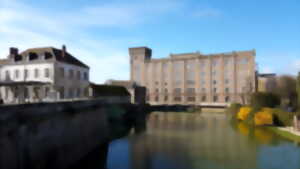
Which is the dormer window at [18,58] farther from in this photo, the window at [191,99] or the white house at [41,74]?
the window at [191,99]

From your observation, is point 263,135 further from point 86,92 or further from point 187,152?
point 86,92

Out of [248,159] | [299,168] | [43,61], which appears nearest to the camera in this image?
[299,168]

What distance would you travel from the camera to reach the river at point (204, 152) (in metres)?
15.1

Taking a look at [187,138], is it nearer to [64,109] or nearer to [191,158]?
[191,158]

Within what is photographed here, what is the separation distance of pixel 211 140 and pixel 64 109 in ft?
47.7

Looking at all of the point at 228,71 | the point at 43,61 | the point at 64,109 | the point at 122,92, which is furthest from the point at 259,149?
the point at 228,71

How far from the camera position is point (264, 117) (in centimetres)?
3070

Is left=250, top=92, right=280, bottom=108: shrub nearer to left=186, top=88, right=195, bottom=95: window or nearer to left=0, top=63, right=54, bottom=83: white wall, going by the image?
left=0, top=63, right=54, bottom=83: white wall

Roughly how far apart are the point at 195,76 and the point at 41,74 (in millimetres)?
51331

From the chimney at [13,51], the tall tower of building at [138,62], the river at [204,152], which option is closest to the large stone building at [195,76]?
the tall tower of building at [138,62]

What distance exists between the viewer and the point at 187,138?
23516mm

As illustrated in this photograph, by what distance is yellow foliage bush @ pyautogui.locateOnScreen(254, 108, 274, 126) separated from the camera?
3028 centimetres

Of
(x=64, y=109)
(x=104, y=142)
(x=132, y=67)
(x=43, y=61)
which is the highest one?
(x=132, y=67)

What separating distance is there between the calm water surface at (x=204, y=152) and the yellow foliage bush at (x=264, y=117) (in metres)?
5.07
